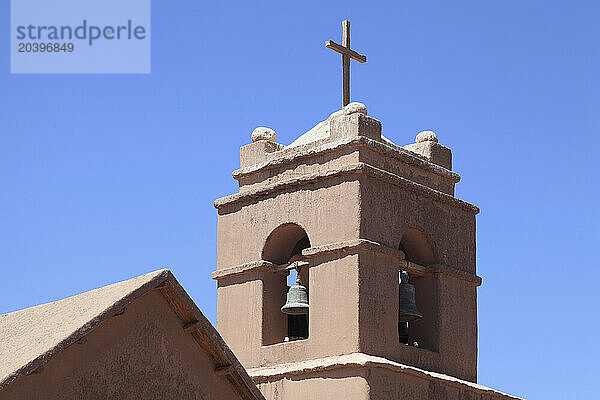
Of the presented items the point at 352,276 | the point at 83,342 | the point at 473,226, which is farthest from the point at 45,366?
the point at 473,226

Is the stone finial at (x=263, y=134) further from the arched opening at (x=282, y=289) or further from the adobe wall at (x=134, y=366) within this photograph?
the adobe wall at (x=134, y=366)

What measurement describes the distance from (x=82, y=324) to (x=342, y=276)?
456 cm

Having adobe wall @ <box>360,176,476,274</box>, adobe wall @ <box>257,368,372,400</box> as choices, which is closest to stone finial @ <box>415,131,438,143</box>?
adobe wall @ <box>360,176,476,274</box>

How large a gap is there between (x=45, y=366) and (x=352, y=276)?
4946 millimetres

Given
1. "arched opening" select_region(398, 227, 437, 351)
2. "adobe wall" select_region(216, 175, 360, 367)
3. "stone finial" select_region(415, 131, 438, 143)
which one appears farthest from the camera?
"stone finial" select_region(415, 131, 438, 143)

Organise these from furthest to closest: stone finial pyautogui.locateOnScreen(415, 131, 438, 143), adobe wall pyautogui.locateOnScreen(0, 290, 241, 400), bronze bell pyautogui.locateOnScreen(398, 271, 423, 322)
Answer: stone finial pyautogui.locateOnScreen(415, 131, 438, 143) < bronze bell pyautogui.locateOnScreen(398, 271, 423, 322) < adobe wall pyautogui.locateOnScreen(0, 290, 241, 400)

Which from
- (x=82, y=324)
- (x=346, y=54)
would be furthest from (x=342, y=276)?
(x=82, y=324)

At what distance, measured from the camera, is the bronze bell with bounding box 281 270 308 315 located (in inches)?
616

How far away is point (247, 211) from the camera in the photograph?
650 inches

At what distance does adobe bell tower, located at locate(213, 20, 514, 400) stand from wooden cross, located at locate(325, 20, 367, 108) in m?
0.70

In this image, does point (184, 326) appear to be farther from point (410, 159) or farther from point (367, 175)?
point (410, 159)

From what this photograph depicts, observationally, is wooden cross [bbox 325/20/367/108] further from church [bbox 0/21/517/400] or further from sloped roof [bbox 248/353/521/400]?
sloped roof [bbox 248/353/521/400]

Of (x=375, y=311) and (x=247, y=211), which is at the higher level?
(x=247, y=211)

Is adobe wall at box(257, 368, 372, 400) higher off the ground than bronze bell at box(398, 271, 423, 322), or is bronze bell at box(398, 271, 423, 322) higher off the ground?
bronze bell at box(398, 271, 423, 322)
